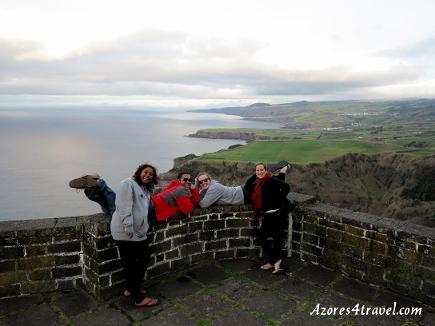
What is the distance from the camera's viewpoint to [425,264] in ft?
16.7

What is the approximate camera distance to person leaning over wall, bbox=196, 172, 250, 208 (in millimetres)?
6117

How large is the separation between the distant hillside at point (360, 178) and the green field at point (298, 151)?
10.00ft

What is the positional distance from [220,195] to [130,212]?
209cm

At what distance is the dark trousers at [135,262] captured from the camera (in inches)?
188

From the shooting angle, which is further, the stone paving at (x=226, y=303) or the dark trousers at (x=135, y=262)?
the dark trousers at (x=135, y=262)

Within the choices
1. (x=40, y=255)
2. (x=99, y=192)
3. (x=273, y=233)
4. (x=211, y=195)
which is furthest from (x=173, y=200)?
(x=40, y=255)

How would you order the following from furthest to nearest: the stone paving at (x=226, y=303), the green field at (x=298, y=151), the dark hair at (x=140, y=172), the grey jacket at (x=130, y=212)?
the green field at (x=298, y=151)
the dark hair at (x=140, y=172)
the stone paving at (x=226, y=303)
the grey jacket at (x=130, y=212)

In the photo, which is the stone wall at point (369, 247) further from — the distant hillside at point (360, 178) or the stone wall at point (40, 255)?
the distant hillside at point (360, 178)

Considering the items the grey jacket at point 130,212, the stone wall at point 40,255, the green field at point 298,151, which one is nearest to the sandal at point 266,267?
the grey jacket at point 130,212

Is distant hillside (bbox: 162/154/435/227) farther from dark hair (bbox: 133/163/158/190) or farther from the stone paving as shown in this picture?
dark hair (bbox: 133/163/158/190)

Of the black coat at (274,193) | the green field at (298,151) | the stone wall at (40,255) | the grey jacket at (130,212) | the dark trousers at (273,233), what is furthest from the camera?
the green field at (298,151)

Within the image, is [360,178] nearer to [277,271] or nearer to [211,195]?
[277,271]

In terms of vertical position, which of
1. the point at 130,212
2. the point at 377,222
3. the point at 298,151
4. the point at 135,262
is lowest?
the point at 298,151

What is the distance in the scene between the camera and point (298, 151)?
85125 millimetres
